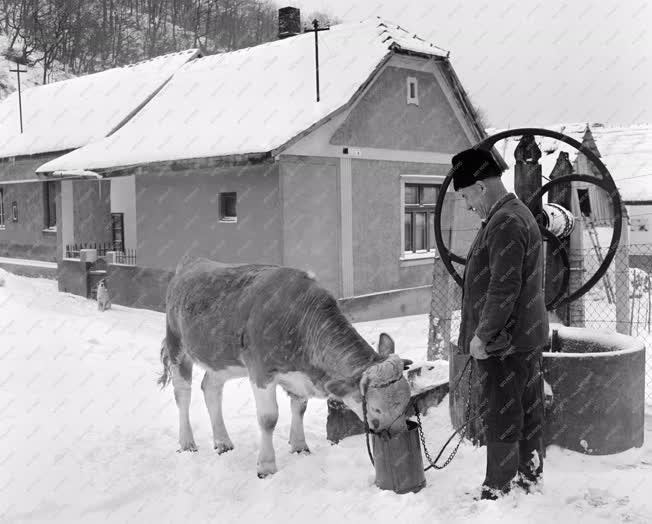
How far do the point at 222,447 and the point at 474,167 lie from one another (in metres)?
3.11

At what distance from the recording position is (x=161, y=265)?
14328 millimetres

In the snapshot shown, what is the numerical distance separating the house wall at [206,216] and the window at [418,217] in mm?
3413

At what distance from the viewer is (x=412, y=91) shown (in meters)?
14.5

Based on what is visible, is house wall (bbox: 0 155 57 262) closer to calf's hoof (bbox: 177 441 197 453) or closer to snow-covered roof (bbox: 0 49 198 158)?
snow-covered roof (bbox: 0 49 198 158)

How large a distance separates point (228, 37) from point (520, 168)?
60.7 m

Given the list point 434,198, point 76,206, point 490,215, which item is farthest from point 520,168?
point 76,206

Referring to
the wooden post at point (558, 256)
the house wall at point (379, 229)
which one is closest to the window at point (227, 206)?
the house wall at point (379, 229)

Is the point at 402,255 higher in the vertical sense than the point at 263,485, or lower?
higher

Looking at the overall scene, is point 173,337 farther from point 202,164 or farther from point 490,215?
point 202,164

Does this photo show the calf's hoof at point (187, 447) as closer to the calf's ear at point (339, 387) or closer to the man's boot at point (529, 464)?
the calf's ear at point (339, 387)

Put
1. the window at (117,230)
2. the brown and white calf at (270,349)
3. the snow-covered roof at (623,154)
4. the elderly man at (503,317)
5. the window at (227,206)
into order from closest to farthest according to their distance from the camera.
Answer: the elderly man at (503,317)
the brown and white calf at (270,349)
the window at (227,206)
the window at (117,230)
the snow-covered roof at (623,154)

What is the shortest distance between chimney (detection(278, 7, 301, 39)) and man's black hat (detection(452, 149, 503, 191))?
14.4 meters

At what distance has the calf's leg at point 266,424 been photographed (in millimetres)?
5082

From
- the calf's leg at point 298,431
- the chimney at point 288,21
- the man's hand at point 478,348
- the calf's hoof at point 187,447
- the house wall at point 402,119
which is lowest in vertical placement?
the calf's hoof at point 187,447
